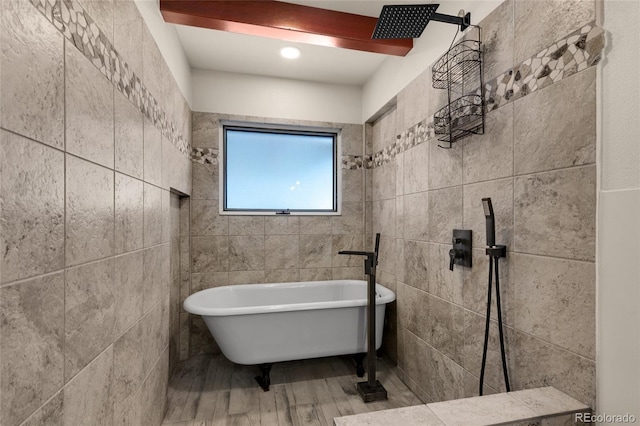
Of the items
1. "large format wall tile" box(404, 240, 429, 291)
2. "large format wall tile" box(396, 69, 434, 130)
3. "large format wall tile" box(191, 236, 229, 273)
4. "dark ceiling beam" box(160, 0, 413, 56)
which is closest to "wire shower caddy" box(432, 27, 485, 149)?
"large format wall tile" box(396, 69, 434, 130)

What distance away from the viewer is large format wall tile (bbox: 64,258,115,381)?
2.92 feet

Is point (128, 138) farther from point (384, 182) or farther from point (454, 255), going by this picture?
point (384, 182)

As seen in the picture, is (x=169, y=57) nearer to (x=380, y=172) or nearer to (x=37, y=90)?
(x=37, y=90)

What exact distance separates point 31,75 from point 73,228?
43cm

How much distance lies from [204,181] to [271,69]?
120 cm

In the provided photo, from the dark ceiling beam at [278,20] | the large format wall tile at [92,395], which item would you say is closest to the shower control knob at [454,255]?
the dark ceiling beam at [278,20]

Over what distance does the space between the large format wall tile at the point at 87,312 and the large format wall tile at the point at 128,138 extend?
42 cm

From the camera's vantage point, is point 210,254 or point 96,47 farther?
point 210,254

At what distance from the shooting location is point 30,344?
0.73 metres

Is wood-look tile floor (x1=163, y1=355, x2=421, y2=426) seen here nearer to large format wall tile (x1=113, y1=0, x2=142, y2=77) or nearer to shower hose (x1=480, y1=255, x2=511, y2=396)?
shower hose (x1=480, y1=255, x2=511, y2=396)

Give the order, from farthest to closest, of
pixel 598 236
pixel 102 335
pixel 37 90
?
pixel 102 335
pixel 598 236
pixel 37 90

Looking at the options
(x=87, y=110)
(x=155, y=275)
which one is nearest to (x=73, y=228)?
(x=87, y=110)

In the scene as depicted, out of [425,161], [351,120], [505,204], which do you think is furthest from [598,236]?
[351,120]

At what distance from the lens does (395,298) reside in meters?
2.32
